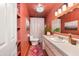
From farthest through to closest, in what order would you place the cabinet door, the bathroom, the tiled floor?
the tiled floor, the bathroom, the cabinet door

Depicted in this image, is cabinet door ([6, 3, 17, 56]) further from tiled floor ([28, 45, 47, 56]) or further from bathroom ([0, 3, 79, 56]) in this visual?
tiled floor ([28, 45, 47, 56])

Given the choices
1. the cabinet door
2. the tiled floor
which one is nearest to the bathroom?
the tiled floor

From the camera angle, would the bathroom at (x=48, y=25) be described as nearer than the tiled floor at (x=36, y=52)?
Yes

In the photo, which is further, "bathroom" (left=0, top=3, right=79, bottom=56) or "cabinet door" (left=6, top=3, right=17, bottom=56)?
"bathroom" (left=0, top=3, right=79, bottom=56)

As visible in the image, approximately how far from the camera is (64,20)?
3291mm

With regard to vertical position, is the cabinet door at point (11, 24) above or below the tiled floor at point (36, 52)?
above

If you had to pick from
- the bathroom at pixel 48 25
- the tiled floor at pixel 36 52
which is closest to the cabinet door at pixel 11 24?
the bathroom at pixel 48 25

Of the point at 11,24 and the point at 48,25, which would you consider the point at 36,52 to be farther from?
the point at 11,24

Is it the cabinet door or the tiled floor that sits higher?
the cabinet door

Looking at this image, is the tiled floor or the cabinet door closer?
the cabinet door

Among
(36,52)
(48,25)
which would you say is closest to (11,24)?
(48,25)

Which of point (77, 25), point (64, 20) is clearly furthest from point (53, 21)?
point (77, 25)

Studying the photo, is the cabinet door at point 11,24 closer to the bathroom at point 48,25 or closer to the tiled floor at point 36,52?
the bathroom at point 48,25

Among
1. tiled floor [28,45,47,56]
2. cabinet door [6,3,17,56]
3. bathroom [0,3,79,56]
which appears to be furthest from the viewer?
tiled floor [28,45,47,56]
